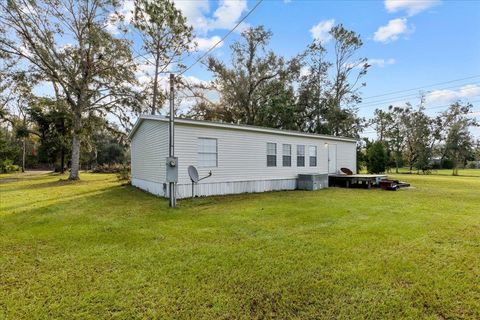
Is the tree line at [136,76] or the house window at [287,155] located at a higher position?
the tree line at [136,76]

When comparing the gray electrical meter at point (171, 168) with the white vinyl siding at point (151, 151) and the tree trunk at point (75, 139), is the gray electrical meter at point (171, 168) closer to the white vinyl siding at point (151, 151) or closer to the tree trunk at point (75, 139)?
the white vinyl siding at point (151, 151)

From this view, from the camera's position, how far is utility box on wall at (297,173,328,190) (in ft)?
40.9

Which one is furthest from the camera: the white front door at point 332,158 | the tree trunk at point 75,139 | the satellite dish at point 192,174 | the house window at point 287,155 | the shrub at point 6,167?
the shrub at point 6,167

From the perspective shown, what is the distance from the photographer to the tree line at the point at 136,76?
16.5 m

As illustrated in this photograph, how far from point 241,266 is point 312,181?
9.57m

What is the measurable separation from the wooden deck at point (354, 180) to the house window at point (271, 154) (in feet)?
13.2

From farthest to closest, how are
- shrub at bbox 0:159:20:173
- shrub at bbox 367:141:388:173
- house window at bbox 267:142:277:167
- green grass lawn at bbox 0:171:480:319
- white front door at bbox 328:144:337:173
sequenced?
shrub at bbox 0:159:20:173
shrub at bbox 367:141:388:173
white front door at bbox 328:144:337:173
house window at bbox 267:142:277:167
green grass lawn at bbox 0:171:480:319

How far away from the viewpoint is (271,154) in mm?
12188

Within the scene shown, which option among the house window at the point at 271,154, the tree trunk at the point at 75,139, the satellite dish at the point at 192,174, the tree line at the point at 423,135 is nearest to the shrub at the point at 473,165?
the tree line at the point at 423,135

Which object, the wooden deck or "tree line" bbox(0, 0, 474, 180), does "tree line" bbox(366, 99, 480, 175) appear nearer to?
"tree line" bbox(0, 0, 474, 180)

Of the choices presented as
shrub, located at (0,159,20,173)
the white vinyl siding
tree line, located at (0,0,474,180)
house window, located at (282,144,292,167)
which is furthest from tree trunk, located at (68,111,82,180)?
shrub, located at (0,159,20,173)

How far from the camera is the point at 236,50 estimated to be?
24031 millimetres

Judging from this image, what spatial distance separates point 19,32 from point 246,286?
2021cm

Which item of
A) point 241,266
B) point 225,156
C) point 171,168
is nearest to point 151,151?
point 225,156
